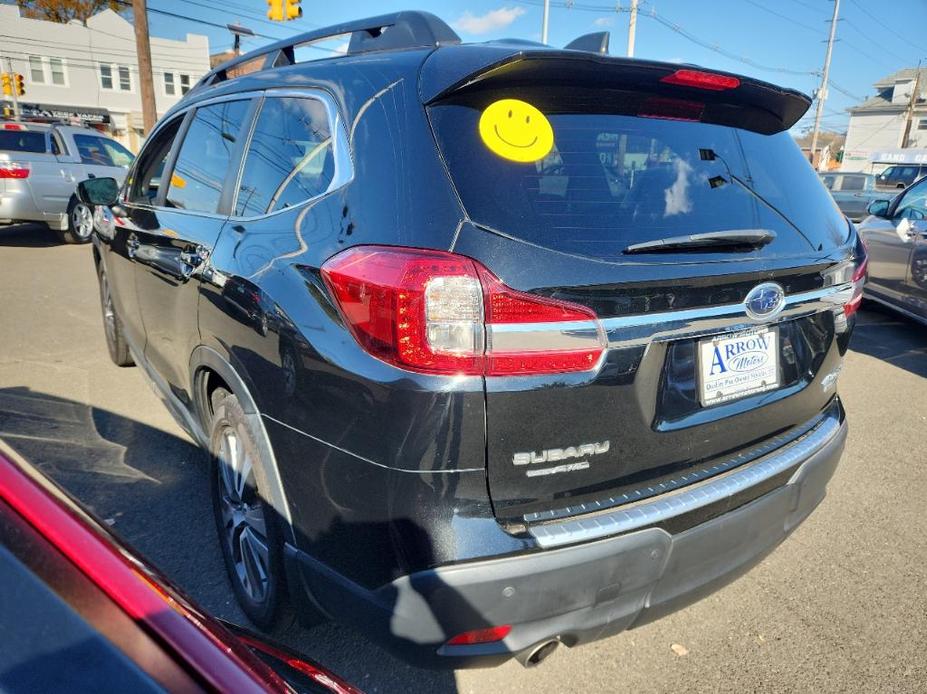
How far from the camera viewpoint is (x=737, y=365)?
1.95 metres

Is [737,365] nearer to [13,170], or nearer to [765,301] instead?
[765,301]

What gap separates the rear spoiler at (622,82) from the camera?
171cm

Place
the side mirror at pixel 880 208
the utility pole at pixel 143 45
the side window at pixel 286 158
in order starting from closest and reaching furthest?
1. the side window at pixel 286 158
2. the side mirror at pixel 880 208
3. the utility pole at pixel 143 45

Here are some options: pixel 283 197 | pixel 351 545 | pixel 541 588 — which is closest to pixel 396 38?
pixel 283 197

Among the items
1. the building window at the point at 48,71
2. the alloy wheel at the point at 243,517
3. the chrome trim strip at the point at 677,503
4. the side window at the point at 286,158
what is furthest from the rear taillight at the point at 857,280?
the building window at the point at 48,71

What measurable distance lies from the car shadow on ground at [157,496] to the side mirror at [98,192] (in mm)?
1334

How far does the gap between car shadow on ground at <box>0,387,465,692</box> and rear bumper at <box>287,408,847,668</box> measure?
1.13ft

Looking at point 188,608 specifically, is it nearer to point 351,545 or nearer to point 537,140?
point 351,545

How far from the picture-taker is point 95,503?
3.12 m

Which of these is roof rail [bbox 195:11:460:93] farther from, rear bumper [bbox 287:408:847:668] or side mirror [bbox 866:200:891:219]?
side mirror [bbox 866:200:891:219]

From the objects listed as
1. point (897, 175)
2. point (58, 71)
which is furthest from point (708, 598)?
point (58, 71)

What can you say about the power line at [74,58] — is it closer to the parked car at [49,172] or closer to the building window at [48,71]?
the building window at [48,71]

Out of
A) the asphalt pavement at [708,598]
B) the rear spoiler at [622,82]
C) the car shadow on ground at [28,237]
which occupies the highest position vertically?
the rear spoiler at [622,82]

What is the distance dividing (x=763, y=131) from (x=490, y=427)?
1560 millimetres
